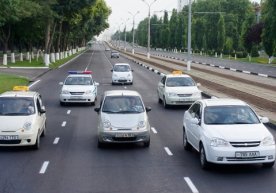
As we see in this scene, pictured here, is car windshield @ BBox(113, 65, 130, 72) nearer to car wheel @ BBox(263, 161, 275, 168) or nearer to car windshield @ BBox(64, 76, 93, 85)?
car windshield @ BBox(64, 76, 93, 85)

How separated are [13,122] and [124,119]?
3123 millimetres

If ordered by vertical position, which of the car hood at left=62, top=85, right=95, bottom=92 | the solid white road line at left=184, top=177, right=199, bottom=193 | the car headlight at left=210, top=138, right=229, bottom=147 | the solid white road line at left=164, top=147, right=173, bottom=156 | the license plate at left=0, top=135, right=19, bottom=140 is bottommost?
the solid white road line at left=164, top=147, right=173, bottom=156

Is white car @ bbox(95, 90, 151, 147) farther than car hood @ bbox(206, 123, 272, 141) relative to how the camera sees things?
Yes

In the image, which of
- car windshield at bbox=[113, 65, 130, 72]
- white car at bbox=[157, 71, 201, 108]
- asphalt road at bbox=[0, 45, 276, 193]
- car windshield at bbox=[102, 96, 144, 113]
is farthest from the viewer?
car windshield at bbox=[113, 65, 130, 72]

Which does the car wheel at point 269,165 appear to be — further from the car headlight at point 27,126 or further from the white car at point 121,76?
the white car at point 121,76

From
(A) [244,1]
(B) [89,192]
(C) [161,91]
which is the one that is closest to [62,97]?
(C) [161,91]

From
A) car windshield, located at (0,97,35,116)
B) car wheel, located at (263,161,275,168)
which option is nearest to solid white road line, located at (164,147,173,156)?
car wheel, located at (263,161,275,168)

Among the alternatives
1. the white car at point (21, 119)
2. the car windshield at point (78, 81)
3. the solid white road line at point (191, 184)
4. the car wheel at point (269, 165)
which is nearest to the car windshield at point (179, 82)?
the car windshield at point (78, 81)

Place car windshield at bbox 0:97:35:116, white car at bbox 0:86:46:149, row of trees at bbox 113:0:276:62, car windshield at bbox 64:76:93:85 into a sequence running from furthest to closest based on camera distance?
row of trees at bbox 113:0:276:62 < car windshield at bbox 64:76:93:85 < car windshield at bbox 0:97:35:116 < white car at bbox 0:86:46:149

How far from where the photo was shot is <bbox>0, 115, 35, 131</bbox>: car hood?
1549 centimetres

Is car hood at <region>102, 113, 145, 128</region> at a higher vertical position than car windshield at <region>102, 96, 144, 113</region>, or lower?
lower

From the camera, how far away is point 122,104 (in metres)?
17.2

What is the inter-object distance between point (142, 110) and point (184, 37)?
148111 mm

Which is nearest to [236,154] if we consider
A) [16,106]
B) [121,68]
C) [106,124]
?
[106,124]
